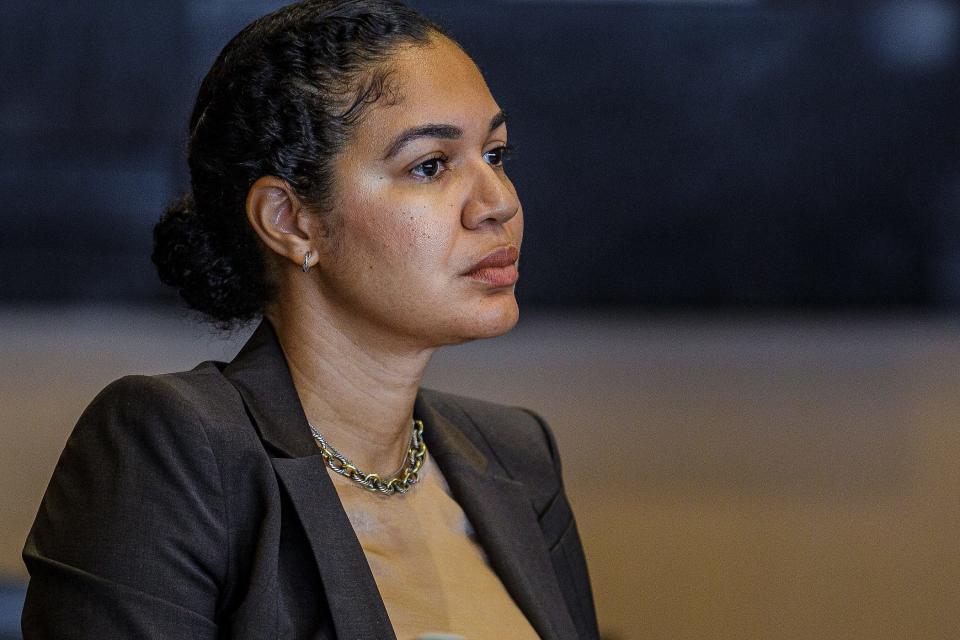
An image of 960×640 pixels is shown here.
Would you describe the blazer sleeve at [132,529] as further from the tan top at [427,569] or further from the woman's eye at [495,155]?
the woman's eye at [495,155]

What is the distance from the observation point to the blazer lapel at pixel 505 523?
1645mm

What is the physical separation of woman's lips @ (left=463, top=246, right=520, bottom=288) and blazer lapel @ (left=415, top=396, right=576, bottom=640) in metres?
0.29

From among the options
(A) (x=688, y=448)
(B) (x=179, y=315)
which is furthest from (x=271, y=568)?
(A) (x=688, y=448)

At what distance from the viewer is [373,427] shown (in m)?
1.61

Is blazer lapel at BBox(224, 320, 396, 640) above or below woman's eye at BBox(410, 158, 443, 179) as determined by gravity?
below

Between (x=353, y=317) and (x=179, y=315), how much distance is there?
1394 millimetres

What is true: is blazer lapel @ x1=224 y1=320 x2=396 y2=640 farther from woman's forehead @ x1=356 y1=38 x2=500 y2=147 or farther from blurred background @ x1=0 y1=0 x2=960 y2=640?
blurred background @ x1=0 y1=0 x2=960 y2=640

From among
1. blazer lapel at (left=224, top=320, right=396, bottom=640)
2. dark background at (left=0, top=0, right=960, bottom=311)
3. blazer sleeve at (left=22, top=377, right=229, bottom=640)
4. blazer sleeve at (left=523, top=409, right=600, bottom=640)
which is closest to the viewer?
blazer sleeve at (left=22, top=377, right=229, bottom=640)

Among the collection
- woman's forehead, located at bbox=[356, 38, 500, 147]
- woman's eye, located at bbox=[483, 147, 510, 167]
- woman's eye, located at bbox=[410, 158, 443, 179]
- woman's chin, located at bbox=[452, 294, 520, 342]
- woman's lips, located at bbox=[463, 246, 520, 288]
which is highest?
woman's forehead, located at bbox=[356, 38, 500, 147]

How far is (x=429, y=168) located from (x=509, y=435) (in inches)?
19.3

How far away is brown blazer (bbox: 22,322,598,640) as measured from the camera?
128cm

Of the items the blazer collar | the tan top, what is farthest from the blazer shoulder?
the tan top

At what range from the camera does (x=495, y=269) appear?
1.55 meters

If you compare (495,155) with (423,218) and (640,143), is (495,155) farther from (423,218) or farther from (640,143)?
(640,143)
